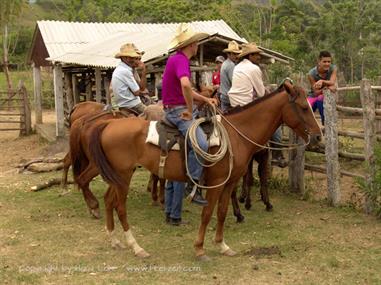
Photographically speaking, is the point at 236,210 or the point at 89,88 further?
the point at 89,88

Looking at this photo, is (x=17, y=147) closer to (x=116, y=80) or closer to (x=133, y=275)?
(x=116, y=80)

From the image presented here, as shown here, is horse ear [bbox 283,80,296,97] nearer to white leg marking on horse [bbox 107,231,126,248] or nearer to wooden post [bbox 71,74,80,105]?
Answer: white leg marking on horse [bbox 107,231,126,248]

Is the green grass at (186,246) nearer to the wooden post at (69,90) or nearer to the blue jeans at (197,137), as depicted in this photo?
the blue jeans at (197,137)

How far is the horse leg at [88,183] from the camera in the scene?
751cm

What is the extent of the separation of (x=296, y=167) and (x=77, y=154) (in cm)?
351

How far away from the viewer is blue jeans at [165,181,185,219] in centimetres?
707

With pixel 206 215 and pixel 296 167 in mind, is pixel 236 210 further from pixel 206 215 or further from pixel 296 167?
pixel 296 167

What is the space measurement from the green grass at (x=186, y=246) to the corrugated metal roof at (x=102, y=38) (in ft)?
15.6

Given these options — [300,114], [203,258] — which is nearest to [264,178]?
[300,114]

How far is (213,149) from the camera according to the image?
5.74m

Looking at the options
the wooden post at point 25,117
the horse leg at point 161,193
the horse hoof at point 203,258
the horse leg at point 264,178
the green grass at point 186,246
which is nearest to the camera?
the green grass at point 186,246

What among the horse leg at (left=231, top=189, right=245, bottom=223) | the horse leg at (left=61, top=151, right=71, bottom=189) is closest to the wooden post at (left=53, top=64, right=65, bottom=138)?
the horse leg at (left=61, top=151, right=71, bottom=189)

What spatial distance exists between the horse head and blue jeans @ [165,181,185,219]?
1.75 m

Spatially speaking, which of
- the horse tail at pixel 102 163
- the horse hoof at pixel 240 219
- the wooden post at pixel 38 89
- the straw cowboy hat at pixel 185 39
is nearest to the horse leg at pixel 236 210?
the horse hoof at pixel 240 219
